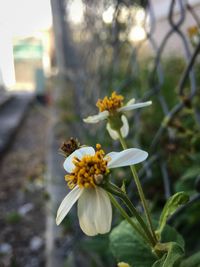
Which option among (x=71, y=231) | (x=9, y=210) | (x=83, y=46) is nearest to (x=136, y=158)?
(x=71, y=231)

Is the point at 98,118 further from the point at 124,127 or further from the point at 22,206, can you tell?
the point at 22,206

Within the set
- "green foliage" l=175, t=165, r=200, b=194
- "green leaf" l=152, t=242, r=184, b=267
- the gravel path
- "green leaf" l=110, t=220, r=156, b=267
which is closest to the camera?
"green leaf" l=152, t=242, r=184, b=267

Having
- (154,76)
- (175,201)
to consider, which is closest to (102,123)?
(154,76)

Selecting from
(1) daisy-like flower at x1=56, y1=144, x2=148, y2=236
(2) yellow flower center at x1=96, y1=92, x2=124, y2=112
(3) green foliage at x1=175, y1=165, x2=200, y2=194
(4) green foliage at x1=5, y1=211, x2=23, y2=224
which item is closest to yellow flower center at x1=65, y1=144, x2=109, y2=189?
(1) daisy-like flower at x1=56, y1=144, x2=148, y2=236

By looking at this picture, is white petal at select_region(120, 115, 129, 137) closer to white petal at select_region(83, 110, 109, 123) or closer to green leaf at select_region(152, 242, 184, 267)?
white petal at select_region(83, 110, 109, 123)

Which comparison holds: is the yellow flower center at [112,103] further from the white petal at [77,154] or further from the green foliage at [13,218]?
the green foliage at [13,218]

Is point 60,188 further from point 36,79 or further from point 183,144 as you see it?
point 36,79

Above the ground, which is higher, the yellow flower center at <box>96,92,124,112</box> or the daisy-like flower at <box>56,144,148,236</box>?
the yellow flower center at <box>96,92,124,112</box>
